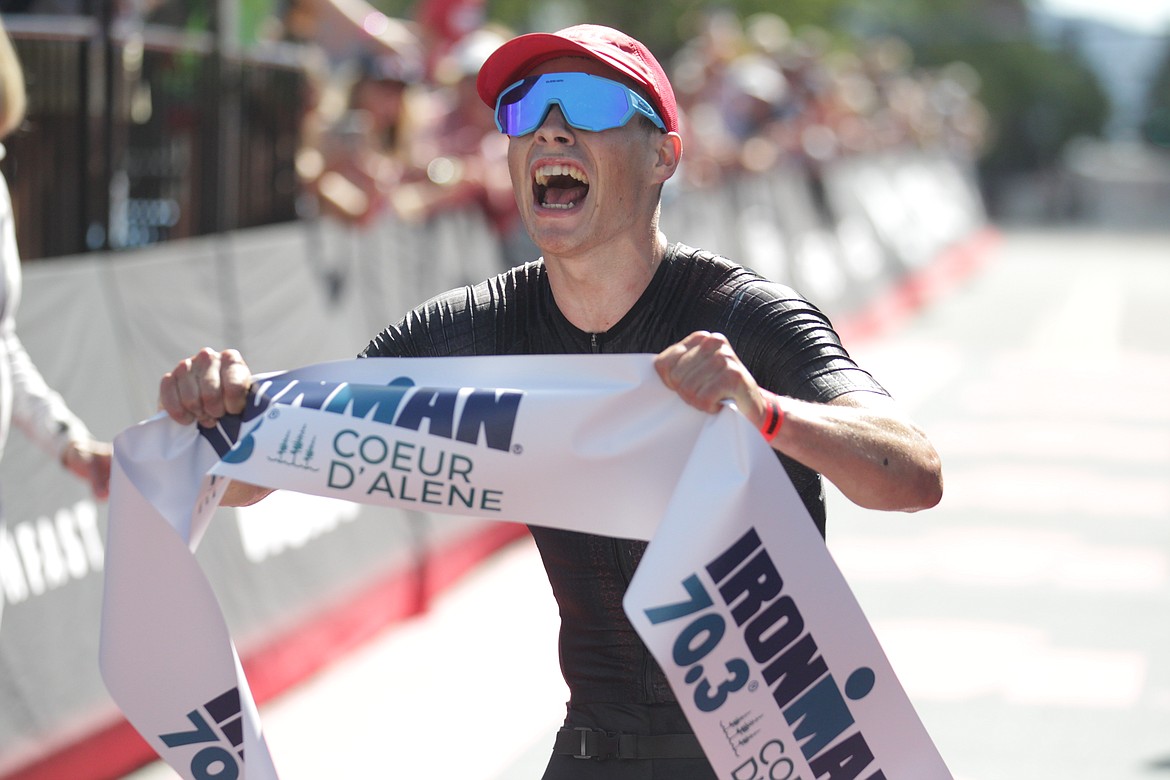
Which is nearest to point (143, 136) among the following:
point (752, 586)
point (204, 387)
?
point (204, 387)

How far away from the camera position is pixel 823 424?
3.02 m

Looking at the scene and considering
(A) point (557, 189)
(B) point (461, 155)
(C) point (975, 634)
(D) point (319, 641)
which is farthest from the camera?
(B) point (461, 155)

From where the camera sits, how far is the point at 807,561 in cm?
317

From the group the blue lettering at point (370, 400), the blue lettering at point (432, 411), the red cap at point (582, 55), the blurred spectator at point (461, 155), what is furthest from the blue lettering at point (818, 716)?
the blurred spectator at point (461, 155)

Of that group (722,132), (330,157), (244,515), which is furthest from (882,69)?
(244,515)

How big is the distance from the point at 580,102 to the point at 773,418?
756 mm

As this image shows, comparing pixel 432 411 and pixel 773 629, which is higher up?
pixel 432 411

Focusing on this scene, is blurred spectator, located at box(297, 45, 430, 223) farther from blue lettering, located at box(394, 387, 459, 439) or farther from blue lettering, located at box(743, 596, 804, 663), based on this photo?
blue lettering, located at box(743, 596, 804, 663)

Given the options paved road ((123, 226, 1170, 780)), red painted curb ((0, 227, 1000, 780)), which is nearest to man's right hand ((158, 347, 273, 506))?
red painted curb ((0, 227, 1000, 780))

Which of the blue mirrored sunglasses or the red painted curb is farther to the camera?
the red painted curb

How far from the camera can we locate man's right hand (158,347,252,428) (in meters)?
3.35

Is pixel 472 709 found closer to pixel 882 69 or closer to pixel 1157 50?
pixel 882 69

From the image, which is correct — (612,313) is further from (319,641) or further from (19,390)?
(319,641)

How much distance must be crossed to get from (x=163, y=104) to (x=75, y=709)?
3.12m
